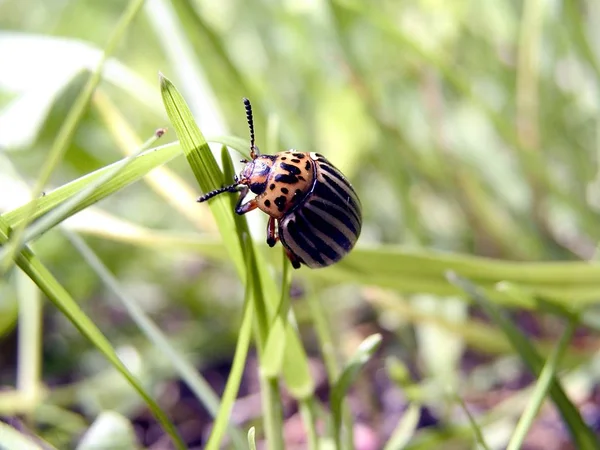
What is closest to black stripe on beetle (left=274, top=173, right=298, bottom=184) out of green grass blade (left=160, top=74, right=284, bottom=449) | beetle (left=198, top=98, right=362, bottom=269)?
beetle (left=198, top=98, right=362, bottom=269)

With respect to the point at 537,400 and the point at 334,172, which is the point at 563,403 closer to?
the point at 537,400

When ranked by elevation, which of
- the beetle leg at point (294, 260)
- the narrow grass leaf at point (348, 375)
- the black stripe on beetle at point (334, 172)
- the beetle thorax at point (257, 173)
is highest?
the beetle thorax at point (257, 173)

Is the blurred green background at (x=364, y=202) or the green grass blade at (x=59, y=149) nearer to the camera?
the green grass blade at (x=59, y=149)

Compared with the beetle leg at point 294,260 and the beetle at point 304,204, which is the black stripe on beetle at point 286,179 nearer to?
the beetle at point 304,204

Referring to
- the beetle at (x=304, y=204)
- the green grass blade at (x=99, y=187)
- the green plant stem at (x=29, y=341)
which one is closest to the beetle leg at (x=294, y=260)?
the beetle at (x=304, y=204)

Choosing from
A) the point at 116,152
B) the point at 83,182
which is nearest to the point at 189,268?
the point at 116,152

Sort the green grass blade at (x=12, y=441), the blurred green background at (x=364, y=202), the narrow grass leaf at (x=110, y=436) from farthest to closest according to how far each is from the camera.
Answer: the blurred green background at (x=364, y=202)
the narrow grass leaf at (x=110, y=436)
the green grass blade at (x=12, y=441)

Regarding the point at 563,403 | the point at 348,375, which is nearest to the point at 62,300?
the point at 348,375

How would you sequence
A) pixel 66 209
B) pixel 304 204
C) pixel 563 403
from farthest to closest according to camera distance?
pixel 304 204, pixel 563 403, pixel 66 209
